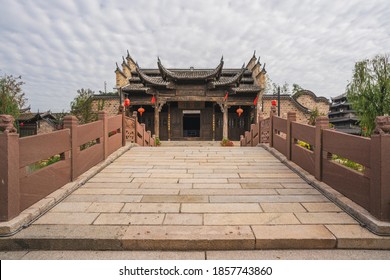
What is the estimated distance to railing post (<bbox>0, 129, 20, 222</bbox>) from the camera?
239 cm

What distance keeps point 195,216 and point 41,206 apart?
1821 millimetres

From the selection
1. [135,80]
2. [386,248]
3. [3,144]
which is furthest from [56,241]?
[135,80]

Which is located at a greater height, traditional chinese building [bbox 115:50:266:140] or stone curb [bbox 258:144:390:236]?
traditional chinese building [bbox 115:50:266:140]

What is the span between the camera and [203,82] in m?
16.1

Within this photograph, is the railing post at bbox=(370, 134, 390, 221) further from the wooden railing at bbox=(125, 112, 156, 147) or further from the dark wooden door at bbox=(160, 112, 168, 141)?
the dark wooden door at bbox=(160, 112, 168, 141)

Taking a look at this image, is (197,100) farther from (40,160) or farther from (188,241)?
(188,241)

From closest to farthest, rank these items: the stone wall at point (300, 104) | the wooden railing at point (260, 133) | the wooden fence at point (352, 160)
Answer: the wooden fence at point (352, 160)
the wooden railing at point (260, 133)
the stone wall at point (300, 104)

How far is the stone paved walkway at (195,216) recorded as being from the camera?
89.5 inches

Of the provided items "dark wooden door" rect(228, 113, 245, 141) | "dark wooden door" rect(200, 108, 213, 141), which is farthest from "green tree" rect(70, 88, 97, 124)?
"dark wooden door" rect(228, 113, 245, 141)

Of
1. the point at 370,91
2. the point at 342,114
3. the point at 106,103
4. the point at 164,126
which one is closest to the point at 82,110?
the point at 106,103

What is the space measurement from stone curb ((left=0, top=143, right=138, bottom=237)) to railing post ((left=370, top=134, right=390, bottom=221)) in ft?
11.8

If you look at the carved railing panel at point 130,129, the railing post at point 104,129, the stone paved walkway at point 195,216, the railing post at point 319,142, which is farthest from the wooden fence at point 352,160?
the carved railing panel at point 130,129

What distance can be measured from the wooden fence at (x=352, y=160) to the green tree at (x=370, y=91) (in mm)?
13300

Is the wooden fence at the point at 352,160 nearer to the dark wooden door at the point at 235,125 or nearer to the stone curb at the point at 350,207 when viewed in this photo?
the stone curb at the point at 350,207
